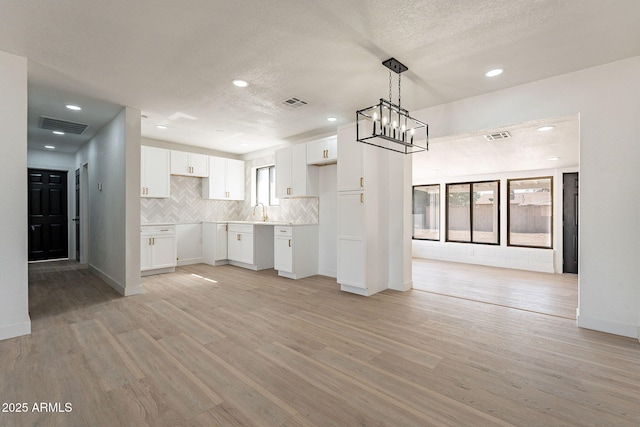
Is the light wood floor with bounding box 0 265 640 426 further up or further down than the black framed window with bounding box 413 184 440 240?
further down

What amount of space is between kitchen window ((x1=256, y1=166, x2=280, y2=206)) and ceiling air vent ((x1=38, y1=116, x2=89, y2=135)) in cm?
333

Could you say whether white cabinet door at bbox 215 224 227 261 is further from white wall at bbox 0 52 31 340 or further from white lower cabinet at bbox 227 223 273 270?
white wall at bbox 0 52 31 340

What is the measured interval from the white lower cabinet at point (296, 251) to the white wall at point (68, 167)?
18.7ft

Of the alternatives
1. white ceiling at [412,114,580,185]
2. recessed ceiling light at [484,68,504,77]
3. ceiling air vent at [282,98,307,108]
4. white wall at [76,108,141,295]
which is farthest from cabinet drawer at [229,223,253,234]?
recessed ceiling light at [484,68,504,77]

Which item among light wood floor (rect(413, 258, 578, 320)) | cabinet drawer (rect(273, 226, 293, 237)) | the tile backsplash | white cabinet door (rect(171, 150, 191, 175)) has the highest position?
white cabinet door (rect(171, 150, 191, 175))

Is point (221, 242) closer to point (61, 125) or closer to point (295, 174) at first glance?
point (295, 174)

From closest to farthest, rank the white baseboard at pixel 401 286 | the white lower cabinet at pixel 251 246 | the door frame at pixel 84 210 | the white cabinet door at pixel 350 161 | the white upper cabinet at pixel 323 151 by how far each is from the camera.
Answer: the white cabinet door at pixel 350 161
the white baseboard at pixel 401 286
the white upper cabinet at pixel 323 151
the white lower cabinet at pixel 251 246
the door frame at pixel 84 210

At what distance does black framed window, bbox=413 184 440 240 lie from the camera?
348 inches

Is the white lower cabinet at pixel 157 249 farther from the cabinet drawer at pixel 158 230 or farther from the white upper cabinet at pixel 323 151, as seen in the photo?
the white upper cabinet at pixel 323 151

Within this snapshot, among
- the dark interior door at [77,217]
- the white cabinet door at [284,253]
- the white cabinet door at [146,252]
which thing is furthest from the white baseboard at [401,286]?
the dark interior door at [77,217]

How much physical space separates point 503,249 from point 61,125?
9.37 metres

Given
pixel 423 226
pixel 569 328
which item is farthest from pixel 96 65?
pixel 423 226

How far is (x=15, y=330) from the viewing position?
9.24 feet

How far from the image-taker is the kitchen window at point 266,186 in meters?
6.73
